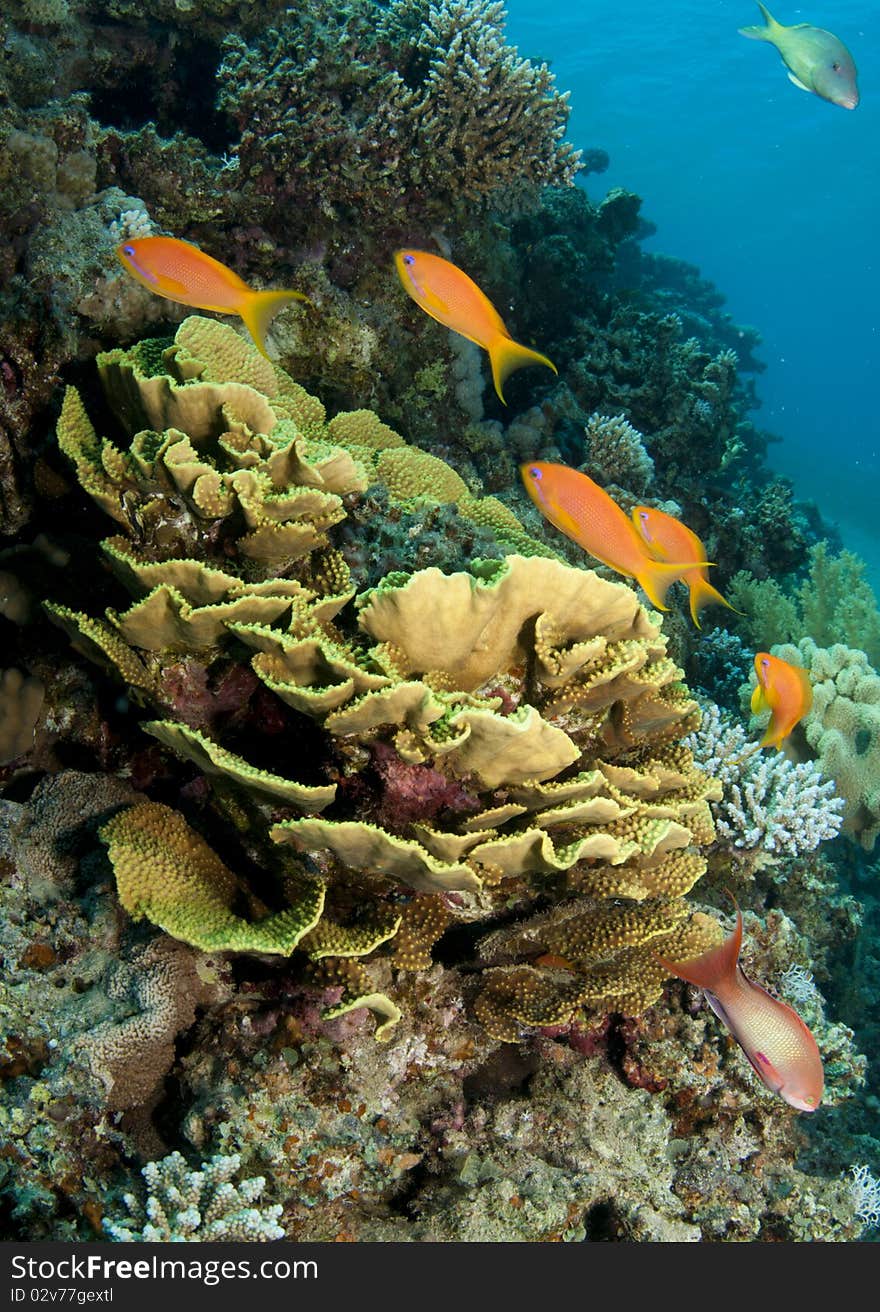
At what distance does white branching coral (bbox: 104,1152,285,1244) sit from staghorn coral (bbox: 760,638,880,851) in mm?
4555

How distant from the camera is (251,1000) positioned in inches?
101

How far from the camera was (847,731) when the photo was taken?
5.44 meters

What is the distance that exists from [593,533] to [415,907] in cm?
145

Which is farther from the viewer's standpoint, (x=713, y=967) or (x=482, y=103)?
(x=482, y=103)

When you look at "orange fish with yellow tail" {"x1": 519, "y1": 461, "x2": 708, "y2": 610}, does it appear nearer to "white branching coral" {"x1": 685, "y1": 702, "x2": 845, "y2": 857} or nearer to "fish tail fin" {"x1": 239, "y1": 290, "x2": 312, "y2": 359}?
"fish tail fin" {"x1": 239, "y1": 290, "x2": 312, "y2": 359}

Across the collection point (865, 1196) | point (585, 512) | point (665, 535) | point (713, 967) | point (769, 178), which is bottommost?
point (865, 1196)

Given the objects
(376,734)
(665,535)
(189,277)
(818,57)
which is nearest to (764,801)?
(665,535)

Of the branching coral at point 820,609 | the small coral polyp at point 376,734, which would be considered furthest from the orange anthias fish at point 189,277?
the branching coral at point 820,609

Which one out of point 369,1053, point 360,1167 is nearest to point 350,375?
point 369,1053

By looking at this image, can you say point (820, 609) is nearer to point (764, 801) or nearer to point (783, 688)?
point (764, 801)

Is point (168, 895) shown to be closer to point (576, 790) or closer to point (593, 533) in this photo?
point (576, 790)

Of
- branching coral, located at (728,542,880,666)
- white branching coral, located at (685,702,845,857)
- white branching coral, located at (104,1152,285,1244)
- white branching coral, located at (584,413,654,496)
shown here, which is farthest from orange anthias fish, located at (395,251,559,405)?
branching coral, located at (728,542,880,666)

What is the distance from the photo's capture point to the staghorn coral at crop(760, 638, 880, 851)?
531 centimetres

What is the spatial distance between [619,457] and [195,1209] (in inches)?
232
